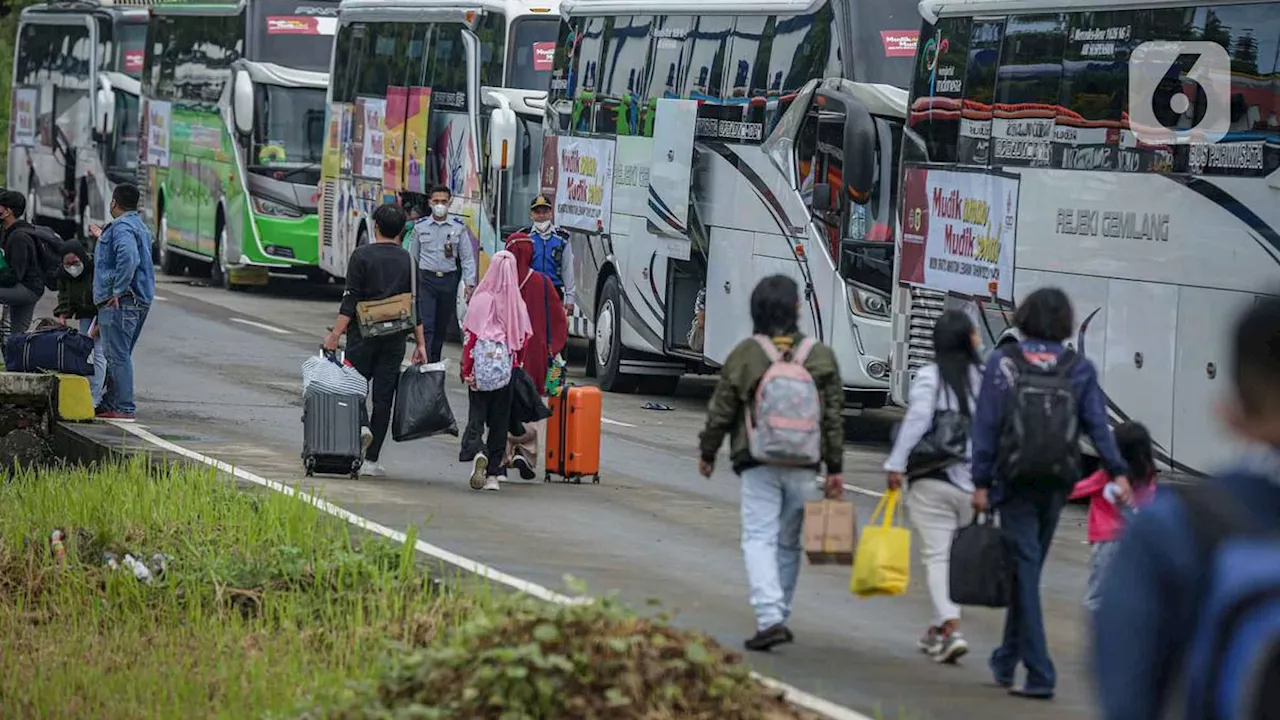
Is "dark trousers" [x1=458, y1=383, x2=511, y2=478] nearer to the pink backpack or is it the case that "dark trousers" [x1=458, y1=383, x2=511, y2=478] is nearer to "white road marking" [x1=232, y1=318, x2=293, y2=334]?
the pink backpack

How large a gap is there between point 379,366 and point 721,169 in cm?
650

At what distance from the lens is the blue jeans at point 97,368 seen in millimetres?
17422

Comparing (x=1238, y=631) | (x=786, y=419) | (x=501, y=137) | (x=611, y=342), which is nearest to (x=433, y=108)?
(x=501, y=137)

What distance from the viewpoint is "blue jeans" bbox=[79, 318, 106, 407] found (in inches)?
686

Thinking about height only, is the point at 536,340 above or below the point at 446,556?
above

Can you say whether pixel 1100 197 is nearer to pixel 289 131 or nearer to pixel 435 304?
pixel 435 304

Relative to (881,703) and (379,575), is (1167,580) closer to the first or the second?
(881,703)

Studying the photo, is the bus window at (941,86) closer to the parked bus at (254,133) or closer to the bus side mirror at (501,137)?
the bus side mirror at (501,137)

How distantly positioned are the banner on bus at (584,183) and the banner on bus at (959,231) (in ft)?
19.4

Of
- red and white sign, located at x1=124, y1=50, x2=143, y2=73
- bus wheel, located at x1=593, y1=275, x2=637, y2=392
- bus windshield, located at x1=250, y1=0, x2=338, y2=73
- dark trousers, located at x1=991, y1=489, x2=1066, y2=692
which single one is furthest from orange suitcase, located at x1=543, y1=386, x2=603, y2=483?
red and white sign, located at x1=124, y1=50, x2=143, y2=73

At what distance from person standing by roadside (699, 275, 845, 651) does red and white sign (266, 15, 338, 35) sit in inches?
998

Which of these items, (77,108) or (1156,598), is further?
(77,108)

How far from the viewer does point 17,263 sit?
1836 cm

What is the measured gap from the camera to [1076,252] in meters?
14.8
